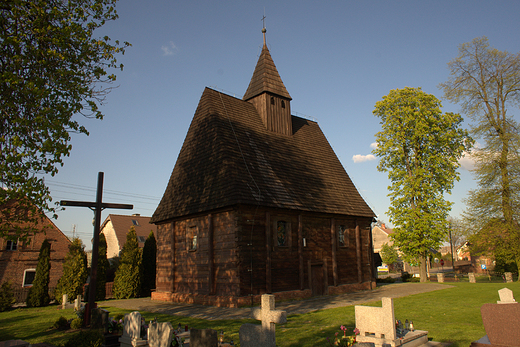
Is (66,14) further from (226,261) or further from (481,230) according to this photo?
(481,230)

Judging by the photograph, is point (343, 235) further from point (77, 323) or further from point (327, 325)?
point (77, 323)

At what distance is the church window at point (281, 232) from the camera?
17.8m

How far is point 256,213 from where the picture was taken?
16.7 meters

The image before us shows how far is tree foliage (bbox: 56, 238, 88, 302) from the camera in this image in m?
21.5

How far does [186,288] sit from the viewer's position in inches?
721

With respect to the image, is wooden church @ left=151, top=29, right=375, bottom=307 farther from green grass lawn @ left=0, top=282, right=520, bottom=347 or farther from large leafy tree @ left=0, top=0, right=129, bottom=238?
large leafy tree @ left=0, top=0, right=129, bottom=238

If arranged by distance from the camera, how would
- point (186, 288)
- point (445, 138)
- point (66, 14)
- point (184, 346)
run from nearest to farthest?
point (184, 346) → point (66, 14) → point (186, 288) → point (445, 138)

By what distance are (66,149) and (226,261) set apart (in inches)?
364

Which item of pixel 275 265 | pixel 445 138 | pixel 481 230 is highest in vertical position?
pixel 445 138

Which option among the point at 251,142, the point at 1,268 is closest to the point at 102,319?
the point at 251,142

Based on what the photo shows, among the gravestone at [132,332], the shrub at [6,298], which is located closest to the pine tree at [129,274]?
the shrub at [6,298]

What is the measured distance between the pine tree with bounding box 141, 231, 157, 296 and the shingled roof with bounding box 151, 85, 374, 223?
4.91 meters

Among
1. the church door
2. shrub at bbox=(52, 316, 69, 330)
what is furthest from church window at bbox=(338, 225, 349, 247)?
shrub at bbox=(52, 316, 69, 330)

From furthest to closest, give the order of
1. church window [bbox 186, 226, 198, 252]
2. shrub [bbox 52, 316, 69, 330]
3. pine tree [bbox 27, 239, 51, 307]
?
pine tree [bbox 27, 239, 51, 307]
church window [bbox 186, 226, 198, 252]
shrub [bbox 52, 316, 69, 330]
